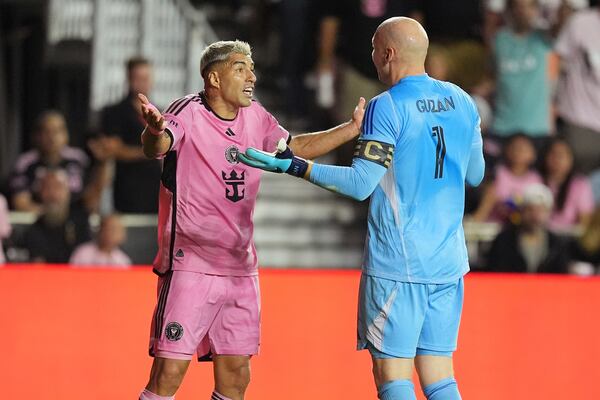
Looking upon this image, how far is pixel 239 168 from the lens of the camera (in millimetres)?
5297

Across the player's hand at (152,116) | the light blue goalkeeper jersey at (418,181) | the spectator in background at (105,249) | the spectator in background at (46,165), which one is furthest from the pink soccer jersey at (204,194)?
the spectator in background at (46,165)

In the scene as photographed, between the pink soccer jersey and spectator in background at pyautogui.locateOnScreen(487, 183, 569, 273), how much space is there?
4281 millimetres

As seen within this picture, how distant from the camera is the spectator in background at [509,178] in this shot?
9.92m

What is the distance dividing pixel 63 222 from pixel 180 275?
432cm

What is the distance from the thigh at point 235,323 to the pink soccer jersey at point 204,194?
0.08m

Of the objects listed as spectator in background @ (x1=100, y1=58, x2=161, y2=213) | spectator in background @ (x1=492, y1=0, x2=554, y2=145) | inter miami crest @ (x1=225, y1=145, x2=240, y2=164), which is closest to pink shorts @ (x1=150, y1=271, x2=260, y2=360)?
inter miami crest @ (x1=225, y1=145, x2=240, y2=164)

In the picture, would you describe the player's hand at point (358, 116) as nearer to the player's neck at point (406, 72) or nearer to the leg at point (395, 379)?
the player's neck at point (406, 72)

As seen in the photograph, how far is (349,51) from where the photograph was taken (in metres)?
10.3

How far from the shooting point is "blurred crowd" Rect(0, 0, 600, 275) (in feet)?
30.7

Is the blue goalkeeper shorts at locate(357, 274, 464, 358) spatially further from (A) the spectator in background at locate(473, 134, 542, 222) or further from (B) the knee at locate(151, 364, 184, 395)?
(A) the spectator in background at locate(473, 134, 542, 222)

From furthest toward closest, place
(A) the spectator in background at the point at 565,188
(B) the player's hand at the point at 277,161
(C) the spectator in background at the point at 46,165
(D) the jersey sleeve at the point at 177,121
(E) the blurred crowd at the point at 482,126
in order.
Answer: (A) the spectator in background at the point at 565,188 < (C) the spectator in background at the point at 46,165 < (E) the blurred crowd at the point at 482,126 < (D) the jersey sleeve at the point at 177,121 < (B) the player's hand at the point at 277,161

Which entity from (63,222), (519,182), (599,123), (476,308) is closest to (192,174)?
(476,308)

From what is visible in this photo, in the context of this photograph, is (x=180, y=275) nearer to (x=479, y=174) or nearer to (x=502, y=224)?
(x=479, y=174)

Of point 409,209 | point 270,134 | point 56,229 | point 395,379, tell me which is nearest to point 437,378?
point 395,379
